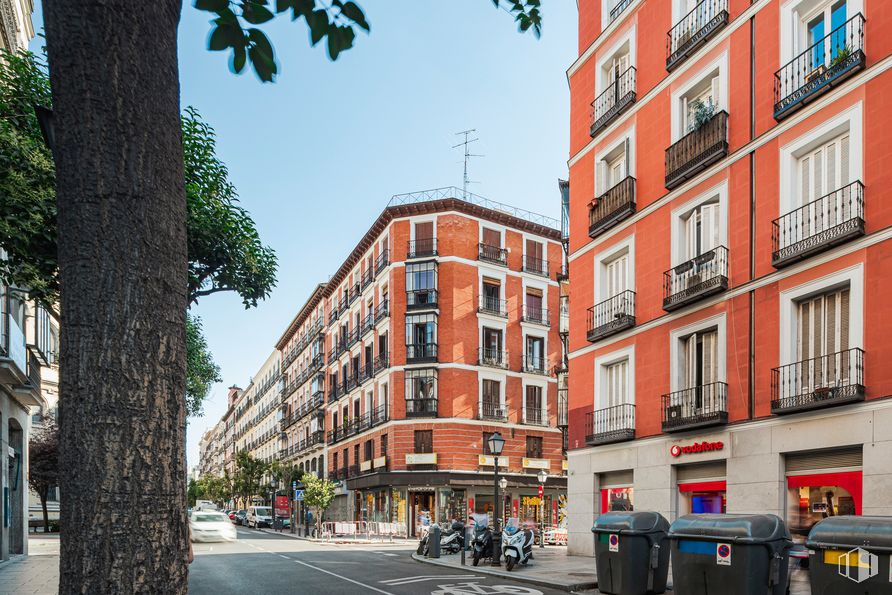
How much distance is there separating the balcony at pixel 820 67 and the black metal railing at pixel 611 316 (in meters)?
6.84

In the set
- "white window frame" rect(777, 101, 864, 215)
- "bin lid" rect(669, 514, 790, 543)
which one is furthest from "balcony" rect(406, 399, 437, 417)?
"bin lid" rect(669, 514, 790, 543)

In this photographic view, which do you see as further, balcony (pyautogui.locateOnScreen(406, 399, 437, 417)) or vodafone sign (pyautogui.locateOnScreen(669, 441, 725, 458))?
balcony (pyautogui.locateOnScreen(406, 399, 437, 417))

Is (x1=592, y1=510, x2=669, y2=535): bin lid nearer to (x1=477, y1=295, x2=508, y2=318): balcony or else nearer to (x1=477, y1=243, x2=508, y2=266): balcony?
(x1=477, y1=295, x2=508, y2=318): balcony

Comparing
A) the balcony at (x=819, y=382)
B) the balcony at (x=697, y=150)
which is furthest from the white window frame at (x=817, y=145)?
the balcony at (x=819, y=382)

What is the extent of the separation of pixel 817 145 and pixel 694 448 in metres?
7.48

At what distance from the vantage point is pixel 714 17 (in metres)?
19.2

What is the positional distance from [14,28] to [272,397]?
71.3 meters

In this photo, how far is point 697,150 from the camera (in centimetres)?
1964

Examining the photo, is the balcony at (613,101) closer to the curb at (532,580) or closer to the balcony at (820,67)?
the balcony at (820,67)

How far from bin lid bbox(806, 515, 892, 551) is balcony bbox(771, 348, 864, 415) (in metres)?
6.27

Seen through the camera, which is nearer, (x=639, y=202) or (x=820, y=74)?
(x=820, y=74)

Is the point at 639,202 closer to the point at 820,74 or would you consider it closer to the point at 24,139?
the point at 820,74

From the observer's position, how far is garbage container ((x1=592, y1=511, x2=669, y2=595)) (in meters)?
13.1

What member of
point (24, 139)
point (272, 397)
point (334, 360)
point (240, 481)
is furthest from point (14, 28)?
point (272, 397)
